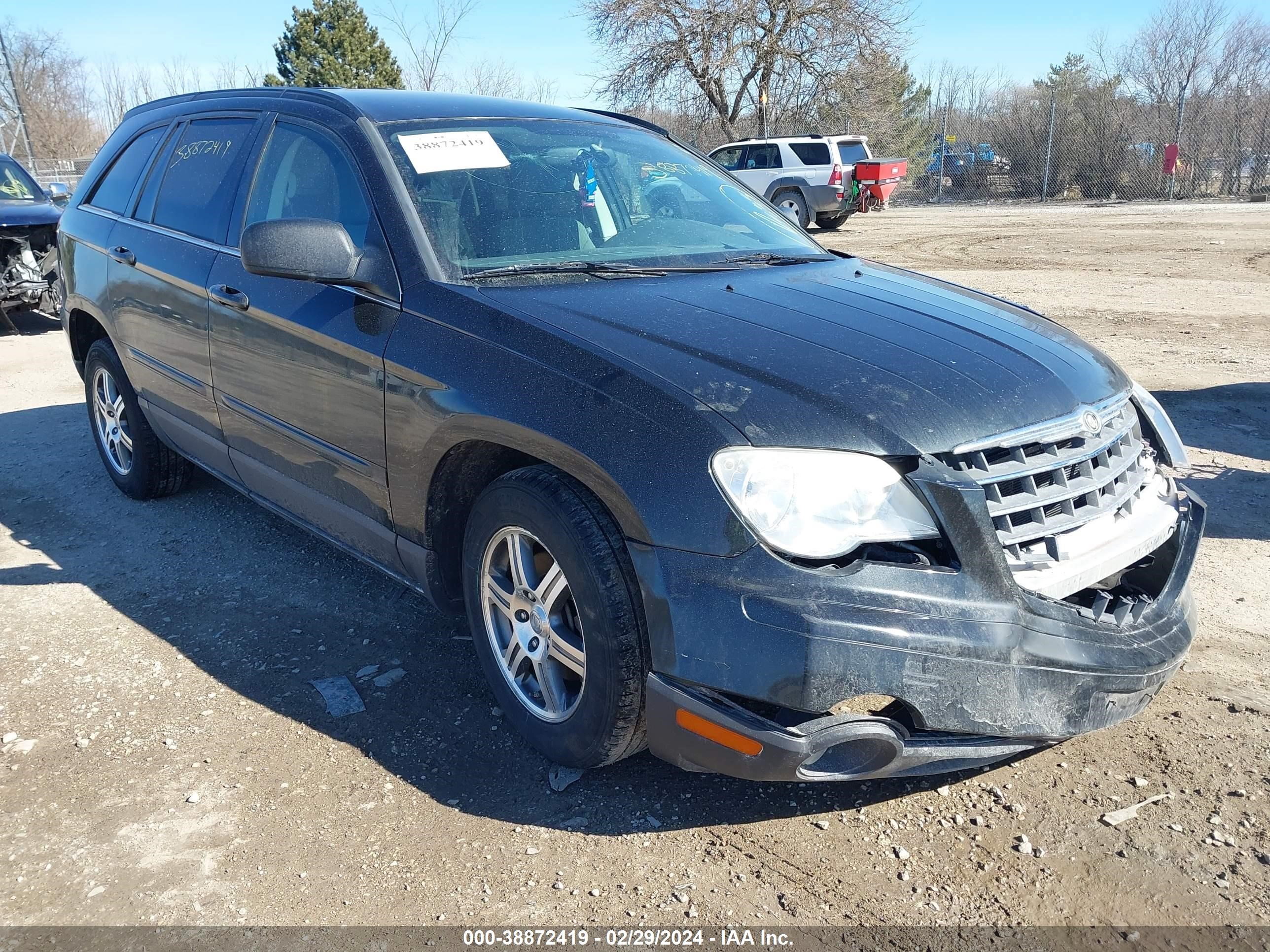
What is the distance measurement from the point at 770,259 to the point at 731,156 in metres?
19.3

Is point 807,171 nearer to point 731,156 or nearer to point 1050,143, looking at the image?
point 731,156

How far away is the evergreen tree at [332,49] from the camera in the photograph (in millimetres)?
36188

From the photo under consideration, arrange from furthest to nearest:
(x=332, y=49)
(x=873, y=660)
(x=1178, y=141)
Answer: (x=332, y=49), (x=1178, y=141), (x=873, y=660)

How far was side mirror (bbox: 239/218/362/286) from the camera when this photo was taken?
119 inches

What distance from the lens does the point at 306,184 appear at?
11.7 ft

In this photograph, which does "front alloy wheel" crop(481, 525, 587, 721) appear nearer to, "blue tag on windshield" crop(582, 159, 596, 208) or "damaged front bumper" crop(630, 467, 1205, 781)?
"damaged front bumper" crop(630, 467, 1205, 781)

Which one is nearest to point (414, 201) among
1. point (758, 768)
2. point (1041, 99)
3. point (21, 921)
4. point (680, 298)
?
point (680, 298)

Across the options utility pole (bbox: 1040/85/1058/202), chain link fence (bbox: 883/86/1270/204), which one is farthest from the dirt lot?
chain link fence (bbox: 883/86/1270/204)

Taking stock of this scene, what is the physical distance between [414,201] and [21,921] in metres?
2.20

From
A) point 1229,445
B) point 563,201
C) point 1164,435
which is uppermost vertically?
point 563,201

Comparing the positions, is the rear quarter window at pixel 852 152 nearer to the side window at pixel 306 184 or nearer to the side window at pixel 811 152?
the side window at pixel 811 152

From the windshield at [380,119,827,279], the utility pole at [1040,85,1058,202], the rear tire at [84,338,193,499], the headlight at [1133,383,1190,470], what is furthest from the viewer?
the utility pole at [1040,85,1058,202]

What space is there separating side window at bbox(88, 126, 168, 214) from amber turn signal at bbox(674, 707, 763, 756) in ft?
12.8

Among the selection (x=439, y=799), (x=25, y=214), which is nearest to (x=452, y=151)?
(x=439, y=799)
